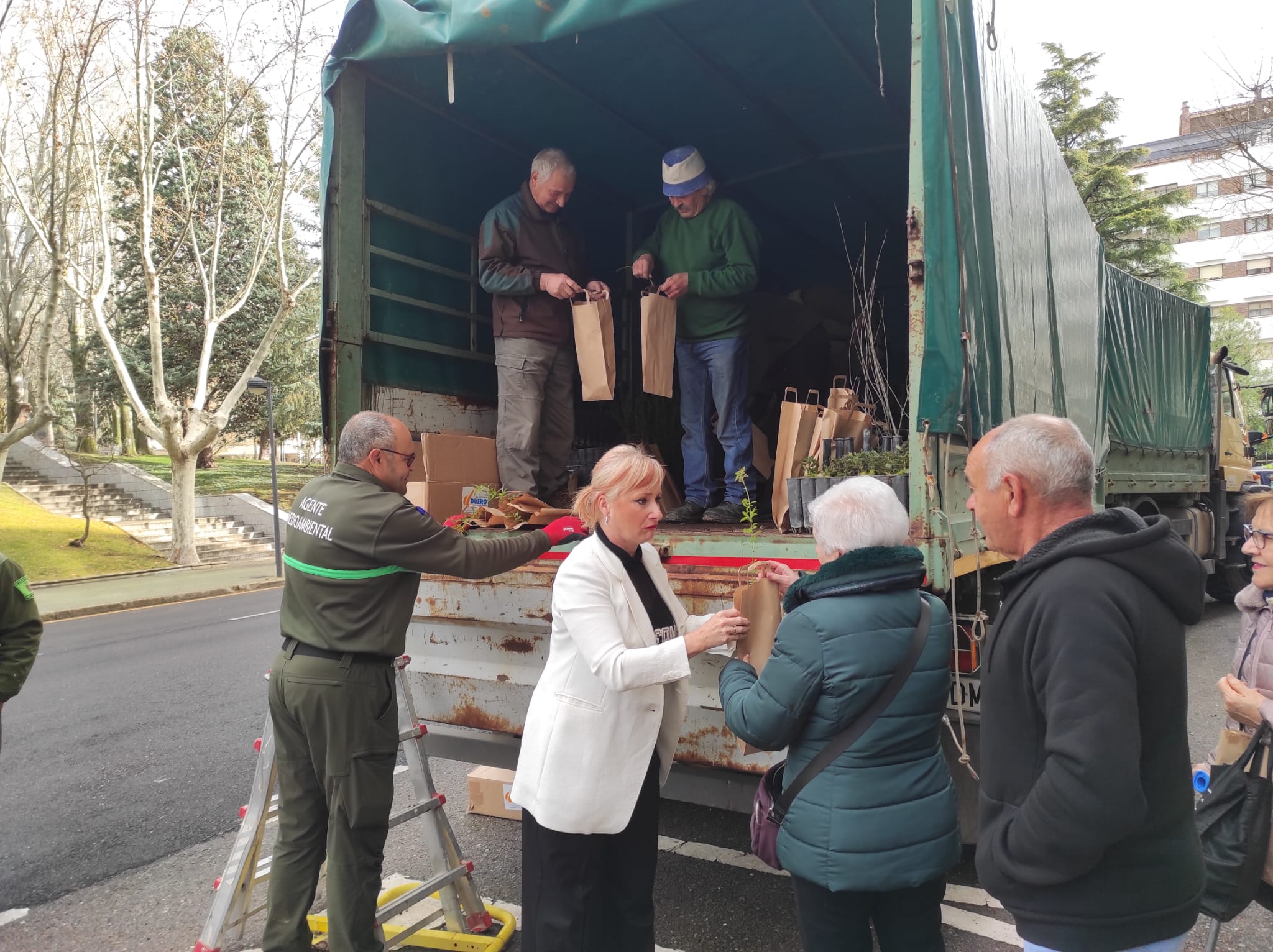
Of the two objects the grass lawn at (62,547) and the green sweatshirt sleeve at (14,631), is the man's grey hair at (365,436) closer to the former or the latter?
the green sweatshirt sleeve at (14,631)

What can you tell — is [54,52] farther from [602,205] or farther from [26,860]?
[26,860]

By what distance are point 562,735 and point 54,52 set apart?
16.1 meters

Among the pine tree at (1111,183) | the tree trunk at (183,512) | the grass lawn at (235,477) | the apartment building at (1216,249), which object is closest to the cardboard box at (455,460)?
the tree trunk at (183,512)

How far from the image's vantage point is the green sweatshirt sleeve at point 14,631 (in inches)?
123

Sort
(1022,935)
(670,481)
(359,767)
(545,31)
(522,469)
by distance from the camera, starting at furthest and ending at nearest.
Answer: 1. (670,481)
2. (522,469)
3. (545,31)
4. (359,767)
5. (1022,935)

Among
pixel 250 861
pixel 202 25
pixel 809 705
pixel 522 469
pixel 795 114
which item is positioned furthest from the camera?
pixel 202 25

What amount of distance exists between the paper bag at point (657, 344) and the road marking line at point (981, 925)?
8.19ft

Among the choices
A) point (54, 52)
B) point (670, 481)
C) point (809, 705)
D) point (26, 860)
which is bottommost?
point (26, 860)

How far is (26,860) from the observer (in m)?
3.85

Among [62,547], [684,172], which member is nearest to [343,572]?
[684,172]

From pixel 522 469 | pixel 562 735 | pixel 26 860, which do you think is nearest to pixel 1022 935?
pixel 562 735

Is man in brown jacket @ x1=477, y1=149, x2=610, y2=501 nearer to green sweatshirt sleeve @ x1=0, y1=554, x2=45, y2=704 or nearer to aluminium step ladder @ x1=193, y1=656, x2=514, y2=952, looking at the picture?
aluminium step ladder @ x1=193, y1=656, x2=514, y2=952

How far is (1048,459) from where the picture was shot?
5.01ft

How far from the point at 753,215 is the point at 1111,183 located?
20.1 m
